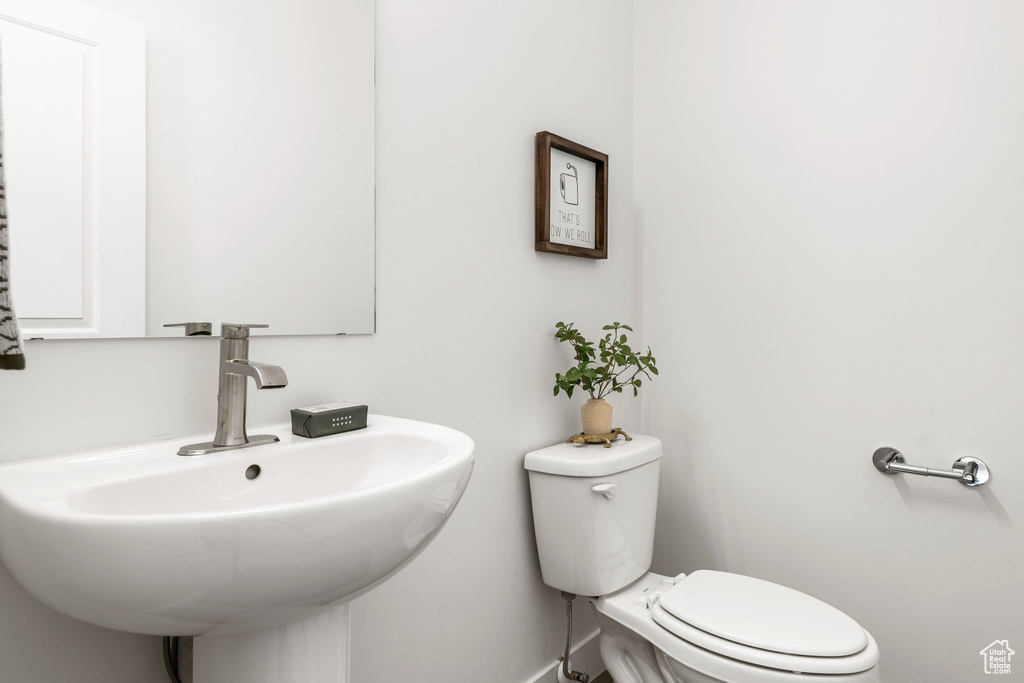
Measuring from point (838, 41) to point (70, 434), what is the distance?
5.82 ft

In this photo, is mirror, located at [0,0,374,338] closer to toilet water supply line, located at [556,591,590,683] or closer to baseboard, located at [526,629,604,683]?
toilet water supply line, located at [556,591,590,683]

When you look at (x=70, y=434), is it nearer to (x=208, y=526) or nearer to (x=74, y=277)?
(x=74, y=277)

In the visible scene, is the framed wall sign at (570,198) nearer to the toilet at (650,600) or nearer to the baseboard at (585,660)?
the toilet at (650,600)

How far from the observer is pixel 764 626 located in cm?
112

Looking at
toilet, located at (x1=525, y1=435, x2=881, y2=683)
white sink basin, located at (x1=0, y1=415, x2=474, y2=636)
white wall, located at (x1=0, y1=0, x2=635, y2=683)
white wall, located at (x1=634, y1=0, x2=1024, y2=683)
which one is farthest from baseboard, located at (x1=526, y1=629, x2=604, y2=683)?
white sink basin, located at (x1=0, y1=415, x2=474, y2=636)

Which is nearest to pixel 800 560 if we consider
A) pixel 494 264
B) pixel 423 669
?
pixel 423 669

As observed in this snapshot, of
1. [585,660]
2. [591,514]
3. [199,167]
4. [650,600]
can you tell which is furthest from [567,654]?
[199,167]

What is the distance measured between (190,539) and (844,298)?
148cm

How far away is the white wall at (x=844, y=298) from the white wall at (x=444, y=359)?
0.98 feet

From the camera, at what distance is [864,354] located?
1.44 m

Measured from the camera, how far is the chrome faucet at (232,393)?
2.65ft

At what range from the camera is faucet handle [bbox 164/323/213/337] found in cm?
84

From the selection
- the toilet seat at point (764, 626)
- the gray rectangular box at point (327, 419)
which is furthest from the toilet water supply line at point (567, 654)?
the gray rectangular box at point (327, 419)

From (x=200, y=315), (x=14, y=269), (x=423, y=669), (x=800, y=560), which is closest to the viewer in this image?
(x=14, y=269)
